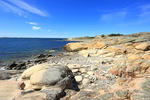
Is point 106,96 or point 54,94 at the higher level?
point 106,96

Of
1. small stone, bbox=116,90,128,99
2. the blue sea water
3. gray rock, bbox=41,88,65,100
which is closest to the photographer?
small stone, bbox=116,90,128,99

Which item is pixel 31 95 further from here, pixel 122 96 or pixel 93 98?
pixel 122 96

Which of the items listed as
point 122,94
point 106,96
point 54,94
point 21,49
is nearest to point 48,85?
point 54,94

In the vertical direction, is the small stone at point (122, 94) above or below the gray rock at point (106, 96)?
above

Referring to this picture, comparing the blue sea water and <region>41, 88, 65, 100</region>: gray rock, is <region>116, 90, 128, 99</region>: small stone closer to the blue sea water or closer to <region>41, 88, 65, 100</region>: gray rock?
<region>41, 88, 65, 100</region>: gray rock

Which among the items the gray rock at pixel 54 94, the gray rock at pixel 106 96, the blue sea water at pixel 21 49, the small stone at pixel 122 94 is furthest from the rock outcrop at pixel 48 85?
the blue sea water at pixel 21 49

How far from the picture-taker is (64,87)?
4.11 metres

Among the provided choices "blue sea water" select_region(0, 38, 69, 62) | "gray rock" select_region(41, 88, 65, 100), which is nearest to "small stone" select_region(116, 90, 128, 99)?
"gray rock" select_region(41, 88, 65, 100)

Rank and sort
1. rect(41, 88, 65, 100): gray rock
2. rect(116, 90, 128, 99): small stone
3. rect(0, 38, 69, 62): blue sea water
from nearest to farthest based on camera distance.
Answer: rect(116, 90, 128, 99): small stone → rect(41, 88, 65, 100): gray rock → rect(0, 38, 69, 62): blue sea water

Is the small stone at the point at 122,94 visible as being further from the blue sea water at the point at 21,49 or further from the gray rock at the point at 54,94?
the blue sea water at the point at 21,49

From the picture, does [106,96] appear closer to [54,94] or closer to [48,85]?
[54,94]

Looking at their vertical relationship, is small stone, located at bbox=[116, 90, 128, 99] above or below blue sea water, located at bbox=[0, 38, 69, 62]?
above

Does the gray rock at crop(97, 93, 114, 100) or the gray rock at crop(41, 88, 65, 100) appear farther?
the gray rock at crop(41, 88, 65, 100)

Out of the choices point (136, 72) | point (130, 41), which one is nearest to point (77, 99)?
point (136, 72)
